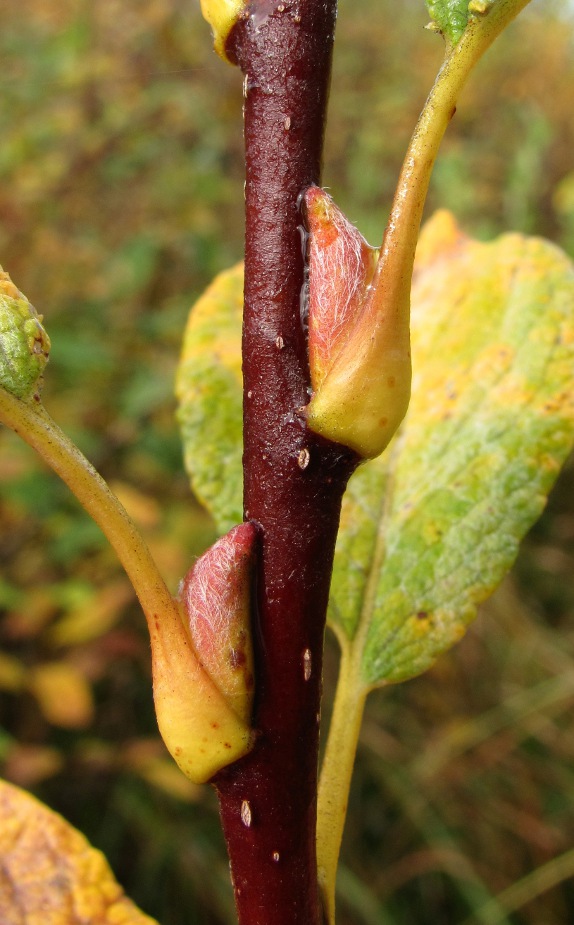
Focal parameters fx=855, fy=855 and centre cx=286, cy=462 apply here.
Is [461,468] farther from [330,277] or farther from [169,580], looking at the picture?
[169,580]

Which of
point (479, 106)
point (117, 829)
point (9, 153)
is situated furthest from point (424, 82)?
point (117, 829)

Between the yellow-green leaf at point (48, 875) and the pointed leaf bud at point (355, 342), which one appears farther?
the yellow-green leaf at point (48, 875)

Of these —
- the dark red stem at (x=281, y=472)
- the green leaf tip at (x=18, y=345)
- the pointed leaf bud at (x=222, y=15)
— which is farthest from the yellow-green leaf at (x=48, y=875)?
the pointed leaf bud at (x=222, y=15)

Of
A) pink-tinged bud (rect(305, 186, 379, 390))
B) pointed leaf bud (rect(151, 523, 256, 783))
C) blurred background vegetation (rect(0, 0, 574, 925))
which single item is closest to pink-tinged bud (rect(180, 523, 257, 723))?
pointed leaf bud (rect(151, 523, 256, 783))

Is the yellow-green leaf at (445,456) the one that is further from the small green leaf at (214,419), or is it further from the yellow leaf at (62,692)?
the yellow leaf at (62,692)

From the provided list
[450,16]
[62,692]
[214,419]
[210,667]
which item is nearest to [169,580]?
[62,692]
